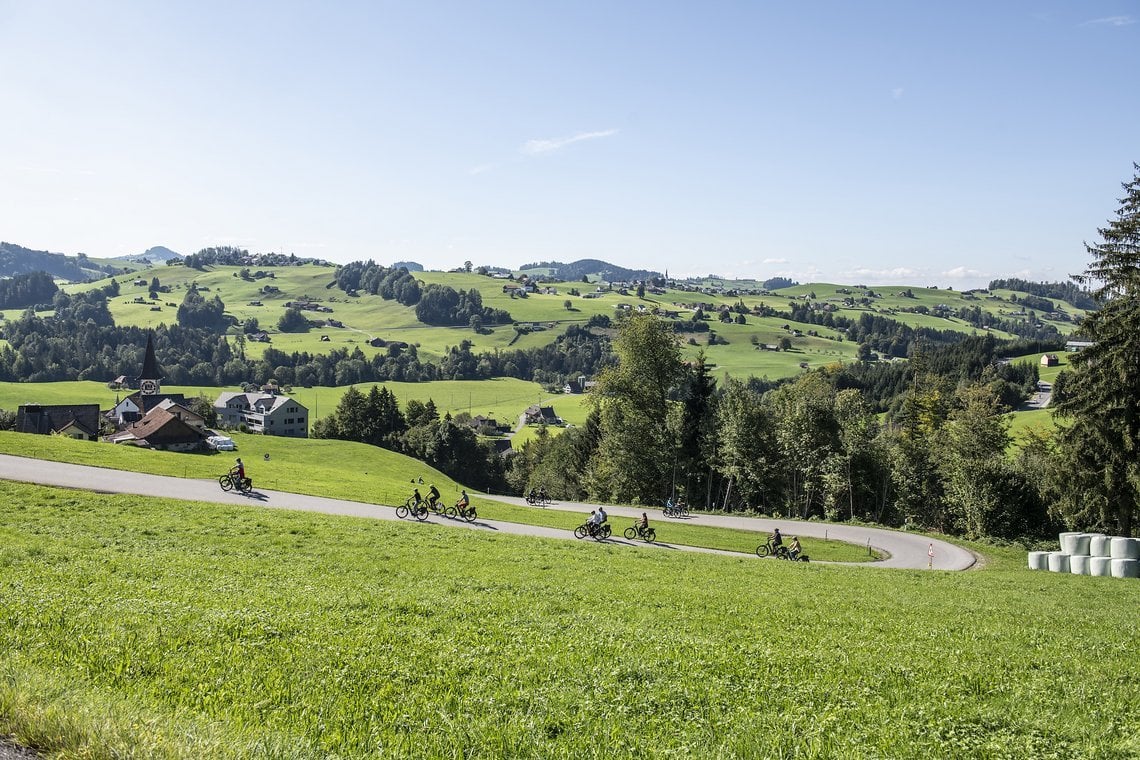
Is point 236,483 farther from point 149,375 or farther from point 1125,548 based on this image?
point 149,375

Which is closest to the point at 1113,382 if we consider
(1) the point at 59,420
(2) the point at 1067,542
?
(2) the point at 1067,542

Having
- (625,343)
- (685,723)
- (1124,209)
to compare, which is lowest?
(685,723)

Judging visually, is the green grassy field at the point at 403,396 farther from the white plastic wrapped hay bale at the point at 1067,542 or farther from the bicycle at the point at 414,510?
the white plastic wrapped hay bale at the point at 1067,542

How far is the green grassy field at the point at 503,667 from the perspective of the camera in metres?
6.18

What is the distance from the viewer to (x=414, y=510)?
36.7m

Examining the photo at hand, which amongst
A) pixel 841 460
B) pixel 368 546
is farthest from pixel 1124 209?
pixel 368 546

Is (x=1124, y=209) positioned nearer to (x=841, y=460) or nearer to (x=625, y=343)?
(x=841, y=460)

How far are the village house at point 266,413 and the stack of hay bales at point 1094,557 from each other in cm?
13120

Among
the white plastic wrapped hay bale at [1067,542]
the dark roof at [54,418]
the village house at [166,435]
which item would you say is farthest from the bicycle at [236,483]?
the dark roof at [54,418]

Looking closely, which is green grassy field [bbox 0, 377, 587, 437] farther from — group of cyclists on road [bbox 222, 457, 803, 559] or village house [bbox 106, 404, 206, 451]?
group of cyclists on road [bbox 222, 457, 803, 559]

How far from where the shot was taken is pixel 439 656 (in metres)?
8.73

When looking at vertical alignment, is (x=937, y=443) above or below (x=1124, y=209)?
below

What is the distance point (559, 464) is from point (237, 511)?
73209mm

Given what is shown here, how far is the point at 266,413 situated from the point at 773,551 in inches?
5084
